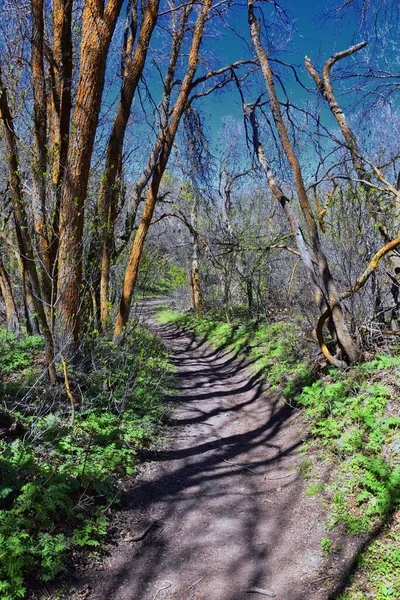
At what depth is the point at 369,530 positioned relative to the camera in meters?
3.22

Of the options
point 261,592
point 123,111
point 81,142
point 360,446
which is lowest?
point 261,592

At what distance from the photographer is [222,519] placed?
3.95 meters

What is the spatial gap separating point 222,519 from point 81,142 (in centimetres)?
481

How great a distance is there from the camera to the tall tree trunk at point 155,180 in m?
7.66

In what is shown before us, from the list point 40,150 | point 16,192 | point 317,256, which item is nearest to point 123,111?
point 40,150

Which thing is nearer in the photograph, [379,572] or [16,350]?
[379,572]

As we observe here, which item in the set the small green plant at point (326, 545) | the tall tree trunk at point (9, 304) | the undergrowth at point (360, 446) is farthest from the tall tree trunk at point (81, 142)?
the tall tree trunk at point (9, 304)

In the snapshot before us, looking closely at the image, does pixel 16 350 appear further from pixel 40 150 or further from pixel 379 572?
pixel 379 572

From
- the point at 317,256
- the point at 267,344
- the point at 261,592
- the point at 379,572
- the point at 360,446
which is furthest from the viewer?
the point at 267,344

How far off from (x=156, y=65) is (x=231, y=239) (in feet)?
19.5

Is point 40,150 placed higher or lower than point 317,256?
higher

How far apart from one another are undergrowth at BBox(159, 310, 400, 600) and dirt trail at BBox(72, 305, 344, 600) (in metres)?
0.24

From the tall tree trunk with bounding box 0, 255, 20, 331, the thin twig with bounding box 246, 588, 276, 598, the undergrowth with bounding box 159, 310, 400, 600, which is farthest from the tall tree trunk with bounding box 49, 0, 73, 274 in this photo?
the thin twig with bounding box 246, 588, 276, 598

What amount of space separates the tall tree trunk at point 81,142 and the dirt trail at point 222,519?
2.29 m
